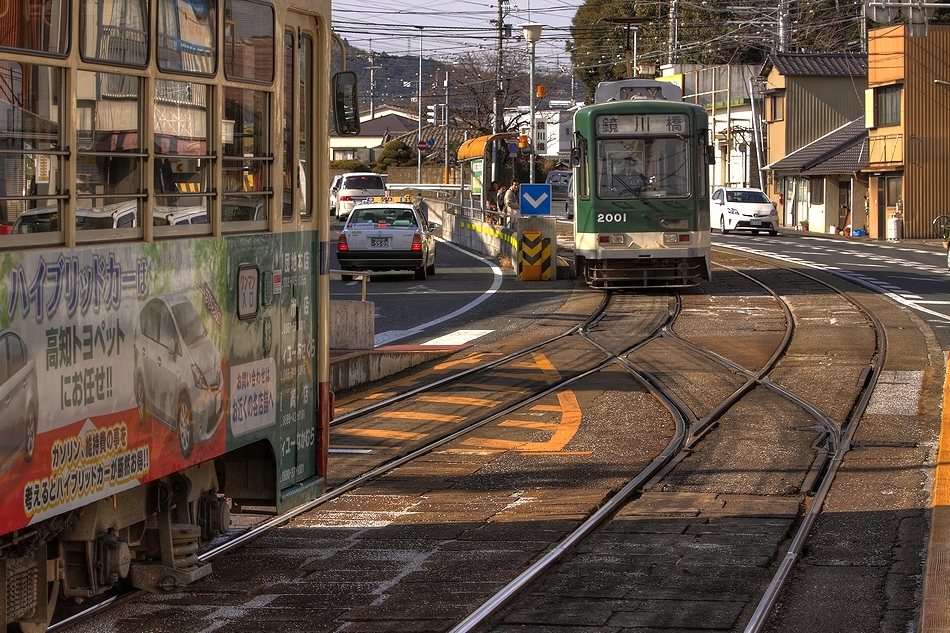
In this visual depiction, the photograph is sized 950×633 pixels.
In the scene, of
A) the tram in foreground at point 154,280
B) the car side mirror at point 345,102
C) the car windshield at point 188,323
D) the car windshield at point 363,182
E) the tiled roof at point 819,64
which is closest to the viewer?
the tram in foreground at point 154,280

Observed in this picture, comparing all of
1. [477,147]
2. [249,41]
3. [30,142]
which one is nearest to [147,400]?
[30,142]

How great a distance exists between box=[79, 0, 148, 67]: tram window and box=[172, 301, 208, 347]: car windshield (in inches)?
40.3

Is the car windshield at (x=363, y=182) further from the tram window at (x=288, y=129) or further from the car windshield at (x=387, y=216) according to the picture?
the tram window at (x=288, y=129)

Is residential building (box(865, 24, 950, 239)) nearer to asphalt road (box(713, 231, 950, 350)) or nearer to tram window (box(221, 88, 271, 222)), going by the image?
asphalt road (box(713, 231, 950, 350))

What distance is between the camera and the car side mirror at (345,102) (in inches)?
283

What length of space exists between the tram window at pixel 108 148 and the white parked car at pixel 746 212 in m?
41.5

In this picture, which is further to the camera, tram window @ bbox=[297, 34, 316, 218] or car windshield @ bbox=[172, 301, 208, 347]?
tram window @ bbox=[297, 34, 316, 218]

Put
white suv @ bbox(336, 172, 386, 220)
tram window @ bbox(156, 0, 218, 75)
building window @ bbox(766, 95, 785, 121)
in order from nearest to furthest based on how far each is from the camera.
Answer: tram window @ bbox(156, 0, 218, 75)
white suv @ bbox(336, 172, 386, 220)
building window @ bbox(766, 95, 785, 121)

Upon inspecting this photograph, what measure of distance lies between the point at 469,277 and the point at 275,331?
2040 centimetres

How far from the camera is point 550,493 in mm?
8758

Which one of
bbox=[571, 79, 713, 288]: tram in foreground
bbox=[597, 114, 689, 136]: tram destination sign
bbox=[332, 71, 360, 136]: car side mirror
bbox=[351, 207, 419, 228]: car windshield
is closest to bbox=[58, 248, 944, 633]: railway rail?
bbox=[332, 71, 360, 136]: car side mirror

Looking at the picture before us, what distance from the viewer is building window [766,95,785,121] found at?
59.6 metres

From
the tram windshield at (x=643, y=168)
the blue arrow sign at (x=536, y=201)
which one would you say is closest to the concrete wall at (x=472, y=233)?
the blue arrow sign at (x=536, y=201)

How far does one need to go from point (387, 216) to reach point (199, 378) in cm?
2103
